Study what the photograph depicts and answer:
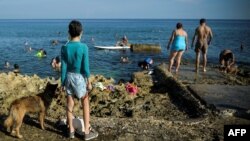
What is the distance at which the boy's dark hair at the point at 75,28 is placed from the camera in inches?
243

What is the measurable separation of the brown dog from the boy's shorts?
2.46 ft

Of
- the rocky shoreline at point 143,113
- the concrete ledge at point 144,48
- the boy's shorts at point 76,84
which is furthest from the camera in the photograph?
the concrete ledge at point 144,48

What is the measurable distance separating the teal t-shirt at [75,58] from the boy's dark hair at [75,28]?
0.15 metres

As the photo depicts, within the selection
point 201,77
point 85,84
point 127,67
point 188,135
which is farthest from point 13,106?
point 127,67

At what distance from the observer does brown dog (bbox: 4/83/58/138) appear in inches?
259

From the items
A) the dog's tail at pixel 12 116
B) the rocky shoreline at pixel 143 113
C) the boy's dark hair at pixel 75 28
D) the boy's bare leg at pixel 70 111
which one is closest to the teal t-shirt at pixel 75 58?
the boy's dark hair at pixel 75 28

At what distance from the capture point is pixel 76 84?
20.9ft

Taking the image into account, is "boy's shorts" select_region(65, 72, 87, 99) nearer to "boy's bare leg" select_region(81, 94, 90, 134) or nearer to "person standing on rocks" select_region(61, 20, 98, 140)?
"person standing on rocks" select_region(61, 20, 98, 140)

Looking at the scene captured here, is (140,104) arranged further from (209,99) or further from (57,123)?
(57,123)

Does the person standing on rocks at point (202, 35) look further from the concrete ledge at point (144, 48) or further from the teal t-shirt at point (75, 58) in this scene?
the concrete ledge at point (144, 48)

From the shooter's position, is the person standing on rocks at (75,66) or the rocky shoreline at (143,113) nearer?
the person standing on rocks at (75,66)

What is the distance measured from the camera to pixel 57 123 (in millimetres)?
7531

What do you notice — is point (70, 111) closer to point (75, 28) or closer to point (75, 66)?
point (75, 66)

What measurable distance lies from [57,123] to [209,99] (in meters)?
4.32
